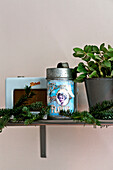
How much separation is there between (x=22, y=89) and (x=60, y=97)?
0.62 ft

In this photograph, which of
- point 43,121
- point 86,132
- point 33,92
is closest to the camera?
point 43,121

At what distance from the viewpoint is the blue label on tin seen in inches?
38.3

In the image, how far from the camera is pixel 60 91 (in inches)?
38.4

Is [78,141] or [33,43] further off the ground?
[33,43]

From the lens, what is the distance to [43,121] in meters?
0.90

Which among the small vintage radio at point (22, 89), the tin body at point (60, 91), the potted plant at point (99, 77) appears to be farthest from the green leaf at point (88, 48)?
the small vintage radio at point (22, 89)

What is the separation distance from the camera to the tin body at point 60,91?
0.97 metres

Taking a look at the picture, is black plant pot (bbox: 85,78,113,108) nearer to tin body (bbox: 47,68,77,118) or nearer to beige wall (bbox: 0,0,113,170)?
tin body (bbox: 47,68,77,118)

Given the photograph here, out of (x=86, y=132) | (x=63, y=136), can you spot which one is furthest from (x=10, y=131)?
(x=86, y=132)

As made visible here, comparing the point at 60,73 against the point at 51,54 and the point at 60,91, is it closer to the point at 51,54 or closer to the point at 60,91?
the point at 60,91

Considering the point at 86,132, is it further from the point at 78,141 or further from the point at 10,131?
the point at 10,131

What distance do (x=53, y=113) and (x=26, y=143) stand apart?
38 centimetres

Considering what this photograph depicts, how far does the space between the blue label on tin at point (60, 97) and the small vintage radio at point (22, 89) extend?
0.09m

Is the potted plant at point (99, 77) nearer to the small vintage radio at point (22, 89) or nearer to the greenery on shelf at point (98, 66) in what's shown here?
the greenery on shelf at point (98, 66)
